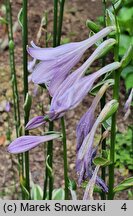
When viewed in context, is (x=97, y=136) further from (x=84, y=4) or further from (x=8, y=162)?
(x=84, y=4)

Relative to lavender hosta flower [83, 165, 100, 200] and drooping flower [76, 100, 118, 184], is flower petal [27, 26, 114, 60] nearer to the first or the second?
drooping flower [76, 100, 118, 184]

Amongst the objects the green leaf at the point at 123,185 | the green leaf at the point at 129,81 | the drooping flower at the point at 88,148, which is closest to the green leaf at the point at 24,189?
the green leaf at the point at 123,185

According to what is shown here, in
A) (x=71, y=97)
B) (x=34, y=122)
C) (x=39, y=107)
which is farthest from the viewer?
(x=39, y=107)

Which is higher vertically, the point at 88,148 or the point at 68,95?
the point at 68,95

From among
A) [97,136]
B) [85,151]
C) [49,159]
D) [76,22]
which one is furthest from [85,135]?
[76,22]

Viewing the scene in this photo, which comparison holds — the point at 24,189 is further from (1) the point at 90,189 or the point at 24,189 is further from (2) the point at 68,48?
(2) the point at 68,48

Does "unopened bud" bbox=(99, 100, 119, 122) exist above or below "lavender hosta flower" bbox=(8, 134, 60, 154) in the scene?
above

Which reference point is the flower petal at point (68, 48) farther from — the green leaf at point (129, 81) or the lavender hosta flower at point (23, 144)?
the green leaf at point (129, 81)

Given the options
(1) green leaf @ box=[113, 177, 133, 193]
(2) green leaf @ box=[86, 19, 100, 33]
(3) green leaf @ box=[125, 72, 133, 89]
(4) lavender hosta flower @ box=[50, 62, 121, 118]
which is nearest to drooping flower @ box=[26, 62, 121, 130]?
(4) lavender hosta flower @ box=[50, 62, 121, 118]

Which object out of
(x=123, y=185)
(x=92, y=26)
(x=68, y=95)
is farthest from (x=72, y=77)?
(x=123, y=185)
